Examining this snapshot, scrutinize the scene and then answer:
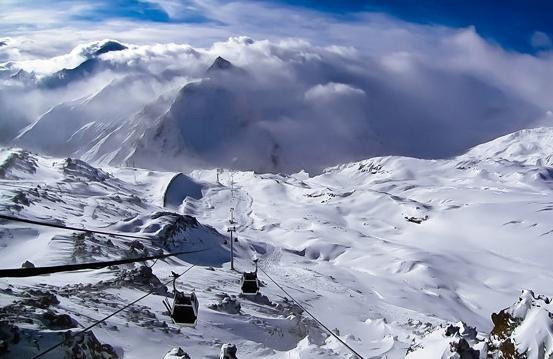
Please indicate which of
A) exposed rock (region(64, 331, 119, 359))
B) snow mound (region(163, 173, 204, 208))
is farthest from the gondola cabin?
snow mound (region(163, 173, 204, 208))

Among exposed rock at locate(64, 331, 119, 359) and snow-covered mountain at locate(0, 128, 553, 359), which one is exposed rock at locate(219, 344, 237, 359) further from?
exposed rock at locate(64, 331, 119, 359)

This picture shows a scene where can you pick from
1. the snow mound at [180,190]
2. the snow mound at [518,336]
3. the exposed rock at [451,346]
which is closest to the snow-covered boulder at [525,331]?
the snow mound at [518,336]

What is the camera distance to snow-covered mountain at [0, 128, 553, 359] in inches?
1034

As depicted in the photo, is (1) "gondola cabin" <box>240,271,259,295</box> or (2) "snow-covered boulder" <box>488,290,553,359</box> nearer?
(2) "snow-covered boulder" <box>488,290,553,359</box>

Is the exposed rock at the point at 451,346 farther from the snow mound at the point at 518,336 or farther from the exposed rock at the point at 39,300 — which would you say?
the exposed rock at the point at 39,300

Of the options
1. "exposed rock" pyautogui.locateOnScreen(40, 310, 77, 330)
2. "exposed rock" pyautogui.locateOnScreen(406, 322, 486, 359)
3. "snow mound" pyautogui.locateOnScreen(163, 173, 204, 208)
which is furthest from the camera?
"snow mound" pyautogui.locateOnScreen(163, 173, 204, 208)

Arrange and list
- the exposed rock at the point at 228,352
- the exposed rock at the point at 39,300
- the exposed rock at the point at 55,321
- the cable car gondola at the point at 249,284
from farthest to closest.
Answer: the cable car gondola at the point at 249,284, the exposed rock at the point at 39,300, the exposed rock at the point at 228,352, the exposed rock at the point at 55,321

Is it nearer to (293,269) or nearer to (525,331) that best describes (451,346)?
(525,331)

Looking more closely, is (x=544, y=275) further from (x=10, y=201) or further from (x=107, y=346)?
(x=107, y=346)

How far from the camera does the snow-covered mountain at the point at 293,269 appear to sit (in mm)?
26266

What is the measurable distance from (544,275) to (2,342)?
108 m

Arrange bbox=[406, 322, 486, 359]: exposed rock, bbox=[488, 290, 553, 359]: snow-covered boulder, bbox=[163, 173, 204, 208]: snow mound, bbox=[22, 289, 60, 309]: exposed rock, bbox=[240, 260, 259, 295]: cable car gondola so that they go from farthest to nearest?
bbox=[163, 173, 204, 208]: snow mound < bbox=[240, 260, 259, 295]: cable car gondola < bbox=[22, 289, 60, 309]: exposed rock < bbox=[406, 322, 486, 359]: exposed rock < bbox=[488, 290, 553, 359]: snow-covered boulder

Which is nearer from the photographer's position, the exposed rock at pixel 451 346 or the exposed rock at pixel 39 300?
the exposed rock at pixel 451 346

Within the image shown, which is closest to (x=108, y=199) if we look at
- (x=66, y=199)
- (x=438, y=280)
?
(x=66, y=199)
